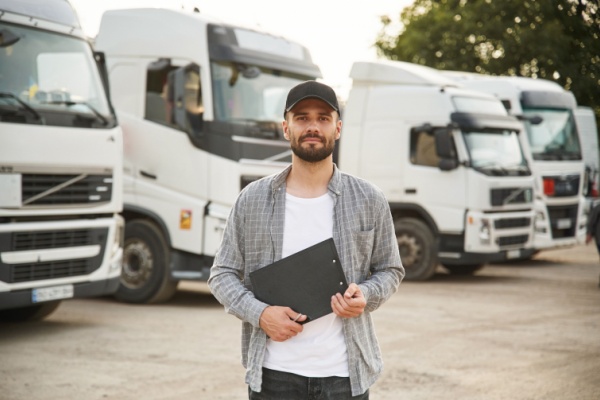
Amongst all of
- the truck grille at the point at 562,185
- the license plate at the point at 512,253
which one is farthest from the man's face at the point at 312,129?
the truck grille at the point at 562,185

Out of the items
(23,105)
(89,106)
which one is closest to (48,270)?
(23,105)

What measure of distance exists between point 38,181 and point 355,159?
747cm

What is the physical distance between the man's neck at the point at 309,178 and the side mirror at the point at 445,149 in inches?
438

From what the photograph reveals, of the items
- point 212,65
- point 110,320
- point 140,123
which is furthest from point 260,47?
point 110,320

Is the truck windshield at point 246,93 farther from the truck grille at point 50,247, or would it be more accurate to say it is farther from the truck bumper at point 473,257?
the truck bumper at point 473,257

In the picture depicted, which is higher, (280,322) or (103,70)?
(103,70)

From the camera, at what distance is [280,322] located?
10.8 feet

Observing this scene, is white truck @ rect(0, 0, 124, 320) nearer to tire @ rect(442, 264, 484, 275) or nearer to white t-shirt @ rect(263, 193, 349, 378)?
white t-shirt @ rect(263, 193, 349, 378)

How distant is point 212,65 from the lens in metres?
11.2

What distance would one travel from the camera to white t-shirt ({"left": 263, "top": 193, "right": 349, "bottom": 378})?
3387mm

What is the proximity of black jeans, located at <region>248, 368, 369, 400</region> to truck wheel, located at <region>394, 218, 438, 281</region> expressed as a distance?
1166 centimetres

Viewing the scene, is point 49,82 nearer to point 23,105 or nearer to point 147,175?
point 23,105

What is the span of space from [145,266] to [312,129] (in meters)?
8.57

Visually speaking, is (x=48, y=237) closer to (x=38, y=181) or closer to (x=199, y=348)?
(x=38, y=181)
